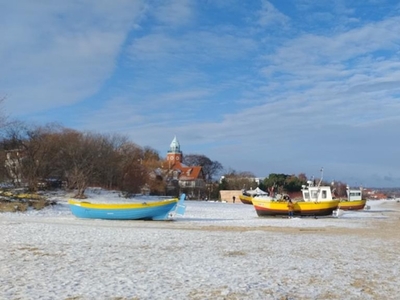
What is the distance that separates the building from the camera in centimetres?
9591

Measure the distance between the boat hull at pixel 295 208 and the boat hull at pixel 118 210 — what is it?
12.6m

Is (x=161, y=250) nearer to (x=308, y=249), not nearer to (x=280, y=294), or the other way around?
(x=308, y=249)

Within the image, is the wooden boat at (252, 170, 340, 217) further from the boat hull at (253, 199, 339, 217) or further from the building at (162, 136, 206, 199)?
the building at (162, 136, 206, 199)

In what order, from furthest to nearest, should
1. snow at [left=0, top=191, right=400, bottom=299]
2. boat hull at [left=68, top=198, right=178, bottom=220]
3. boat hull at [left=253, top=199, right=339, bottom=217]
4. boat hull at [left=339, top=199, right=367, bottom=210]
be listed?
boat hull at [left=339, top=199, right=367, bottom=210] < boat hull at [left=253, top=199, right=339, bottom=217] < boat hull at [left=68, top=198, right=178, bottom=220] < snow at [left=0, top=191, right=400, bottom=299]

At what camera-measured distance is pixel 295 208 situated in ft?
135

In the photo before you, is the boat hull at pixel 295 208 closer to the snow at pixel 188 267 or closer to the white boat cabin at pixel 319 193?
the white boat cabin at pixel 319 193

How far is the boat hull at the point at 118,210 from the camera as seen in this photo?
3006cm

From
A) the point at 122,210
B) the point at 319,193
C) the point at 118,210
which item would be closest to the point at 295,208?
the point at 319,193

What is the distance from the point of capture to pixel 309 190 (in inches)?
1847

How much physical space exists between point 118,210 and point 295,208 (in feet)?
54.8

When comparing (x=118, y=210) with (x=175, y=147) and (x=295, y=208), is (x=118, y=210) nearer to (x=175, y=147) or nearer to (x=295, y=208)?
(x=295, y=208)

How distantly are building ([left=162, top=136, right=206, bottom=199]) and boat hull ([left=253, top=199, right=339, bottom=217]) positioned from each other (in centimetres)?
Answer: 4746

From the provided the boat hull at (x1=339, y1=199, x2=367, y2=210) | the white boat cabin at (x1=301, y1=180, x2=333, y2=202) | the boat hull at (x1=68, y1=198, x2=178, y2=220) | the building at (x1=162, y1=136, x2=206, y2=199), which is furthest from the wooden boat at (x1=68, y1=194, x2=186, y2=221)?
the building at (x1=162, y1=136, x2=206, y2=199)

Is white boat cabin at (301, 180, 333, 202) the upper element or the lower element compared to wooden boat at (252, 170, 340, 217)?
upper
